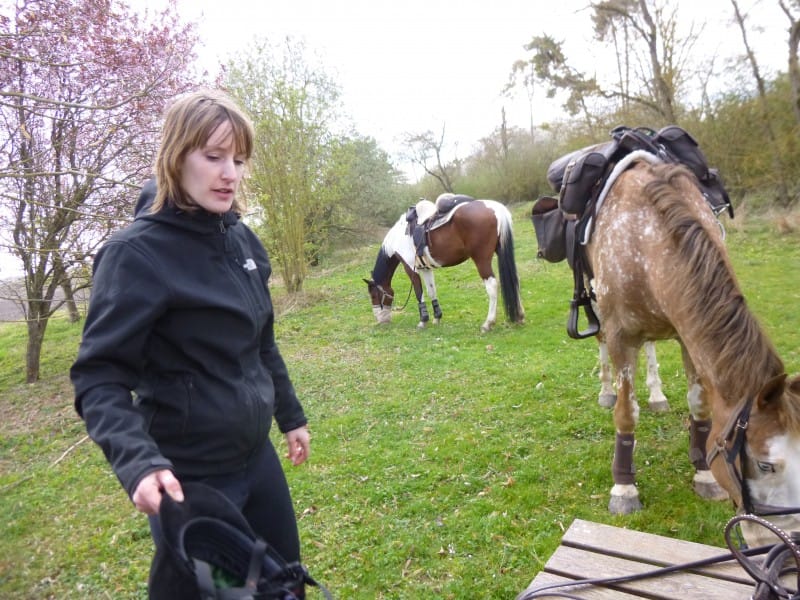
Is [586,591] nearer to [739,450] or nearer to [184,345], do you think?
[739,450]

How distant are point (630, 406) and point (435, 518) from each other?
4.58 feet

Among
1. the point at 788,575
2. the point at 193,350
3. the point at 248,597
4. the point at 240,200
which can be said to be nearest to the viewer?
the point at 248,597

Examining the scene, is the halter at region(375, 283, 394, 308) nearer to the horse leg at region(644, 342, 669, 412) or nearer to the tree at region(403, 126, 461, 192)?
the horse leg at region(644, 342, 669, 412)

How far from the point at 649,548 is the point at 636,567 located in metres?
0.13

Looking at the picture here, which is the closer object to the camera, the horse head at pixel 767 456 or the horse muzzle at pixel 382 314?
the horse head at pixel 767 456

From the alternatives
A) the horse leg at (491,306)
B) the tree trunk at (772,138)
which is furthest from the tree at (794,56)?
the horse leg at (491,306)

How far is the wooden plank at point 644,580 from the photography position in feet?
5.02

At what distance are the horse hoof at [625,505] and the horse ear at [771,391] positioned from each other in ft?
4.67

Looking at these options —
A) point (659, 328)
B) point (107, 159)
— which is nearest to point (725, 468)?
point (659, 328)

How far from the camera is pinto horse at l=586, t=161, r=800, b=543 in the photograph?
5.73 feet

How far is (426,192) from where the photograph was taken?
25344mm

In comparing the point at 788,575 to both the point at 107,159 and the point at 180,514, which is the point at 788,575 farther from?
the point at 107,159

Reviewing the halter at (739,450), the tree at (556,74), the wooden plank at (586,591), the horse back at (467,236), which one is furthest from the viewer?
the tree at (556,74)

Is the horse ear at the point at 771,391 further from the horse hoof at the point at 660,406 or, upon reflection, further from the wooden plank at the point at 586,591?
the horse hoof at the point at 660,406
